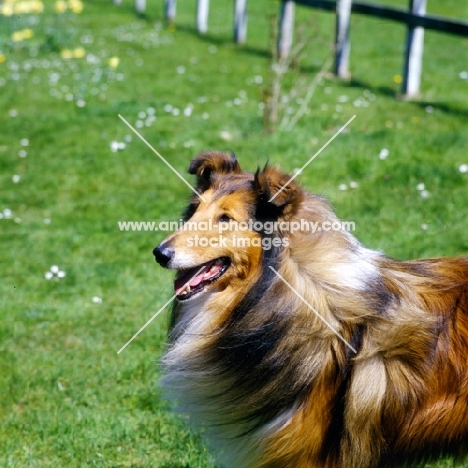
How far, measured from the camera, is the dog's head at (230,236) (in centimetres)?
354

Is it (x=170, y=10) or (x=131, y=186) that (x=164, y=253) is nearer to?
(x=131, y=186)

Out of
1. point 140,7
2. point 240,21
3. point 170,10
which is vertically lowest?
point 140,7

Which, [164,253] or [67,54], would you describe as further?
[67,54]

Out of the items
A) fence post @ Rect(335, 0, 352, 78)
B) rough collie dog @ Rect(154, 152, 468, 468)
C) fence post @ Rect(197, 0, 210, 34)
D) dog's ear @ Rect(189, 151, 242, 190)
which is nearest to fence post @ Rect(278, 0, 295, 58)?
fence post @ Rect(335, 0, 352, 78)

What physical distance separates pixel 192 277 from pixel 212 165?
65cm

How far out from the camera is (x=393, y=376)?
3.38 meters

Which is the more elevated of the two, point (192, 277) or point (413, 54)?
point (192, 277)

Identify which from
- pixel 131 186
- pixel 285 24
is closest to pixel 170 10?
pixel 285 24

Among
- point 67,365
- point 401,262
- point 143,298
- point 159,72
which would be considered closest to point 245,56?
point 159,72

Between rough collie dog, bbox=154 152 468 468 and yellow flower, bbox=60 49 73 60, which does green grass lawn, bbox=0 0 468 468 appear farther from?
rough collie dog, bbox=154 152 468 468

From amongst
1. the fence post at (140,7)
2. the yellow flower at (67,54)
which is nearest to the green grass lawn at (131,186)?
the yellow flower at (67,54)

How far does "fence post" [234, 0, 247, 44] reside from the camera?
16.2 meters

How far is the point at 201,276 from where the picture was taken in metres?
3.66

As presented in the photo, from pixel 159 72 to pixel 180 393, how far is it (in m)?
11.1
